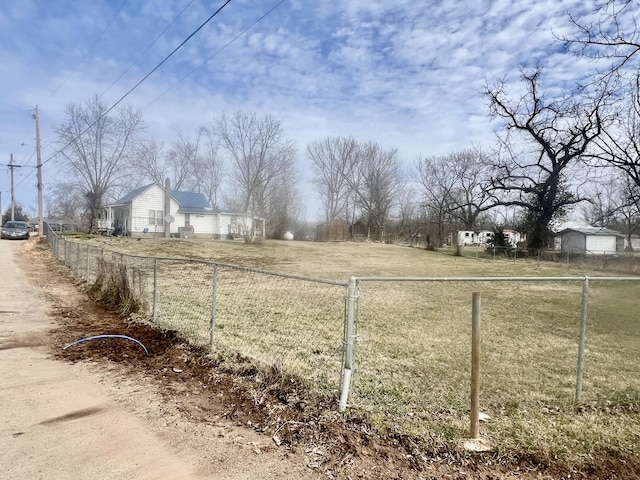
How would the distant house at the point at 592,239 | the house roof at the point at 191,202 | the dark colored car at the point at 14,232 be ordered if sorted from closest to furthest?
the dark colored car at the point at 14,232 → the house roof at the point at 191,202 → the distant house at the point at 592,239

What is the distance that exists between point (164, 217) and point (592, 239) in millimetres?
48372

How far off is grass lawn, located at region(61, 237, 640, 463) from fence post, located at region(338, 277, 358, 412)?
0.53 feet

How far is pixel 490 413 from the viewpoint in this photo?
12.4 ft

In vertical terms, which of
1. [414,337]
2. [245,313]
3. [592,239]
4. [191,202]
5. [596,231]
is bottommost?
[414,337]

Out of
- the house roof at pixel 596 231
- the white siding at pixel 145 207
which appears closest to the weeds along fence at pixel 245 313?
the white siding at pixel 145 207

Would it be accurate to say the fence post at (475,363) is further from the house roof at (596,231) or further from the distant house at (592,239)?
the house roof at (596,231)

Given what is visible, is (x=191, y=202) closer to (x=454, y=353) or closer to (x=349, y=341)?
(x=454, y=353)

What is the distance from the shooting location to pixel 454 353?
19.5 feet

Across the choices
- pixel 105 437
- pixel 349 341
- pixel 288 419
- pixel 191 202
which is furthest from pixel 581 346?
pixel 191 202

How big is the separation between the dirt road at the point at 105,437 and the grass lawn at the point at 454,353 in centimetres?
112

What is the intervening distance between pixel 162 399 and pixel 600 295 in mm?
12212

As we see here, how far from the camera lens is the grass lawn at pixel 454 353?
3428mm

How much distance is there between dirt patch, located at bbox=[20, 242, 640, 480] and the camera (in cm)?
275

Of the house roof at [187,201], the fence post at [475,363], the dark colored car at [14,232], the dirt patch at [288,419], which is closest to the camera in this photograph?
the dirt patch at [288,419]
